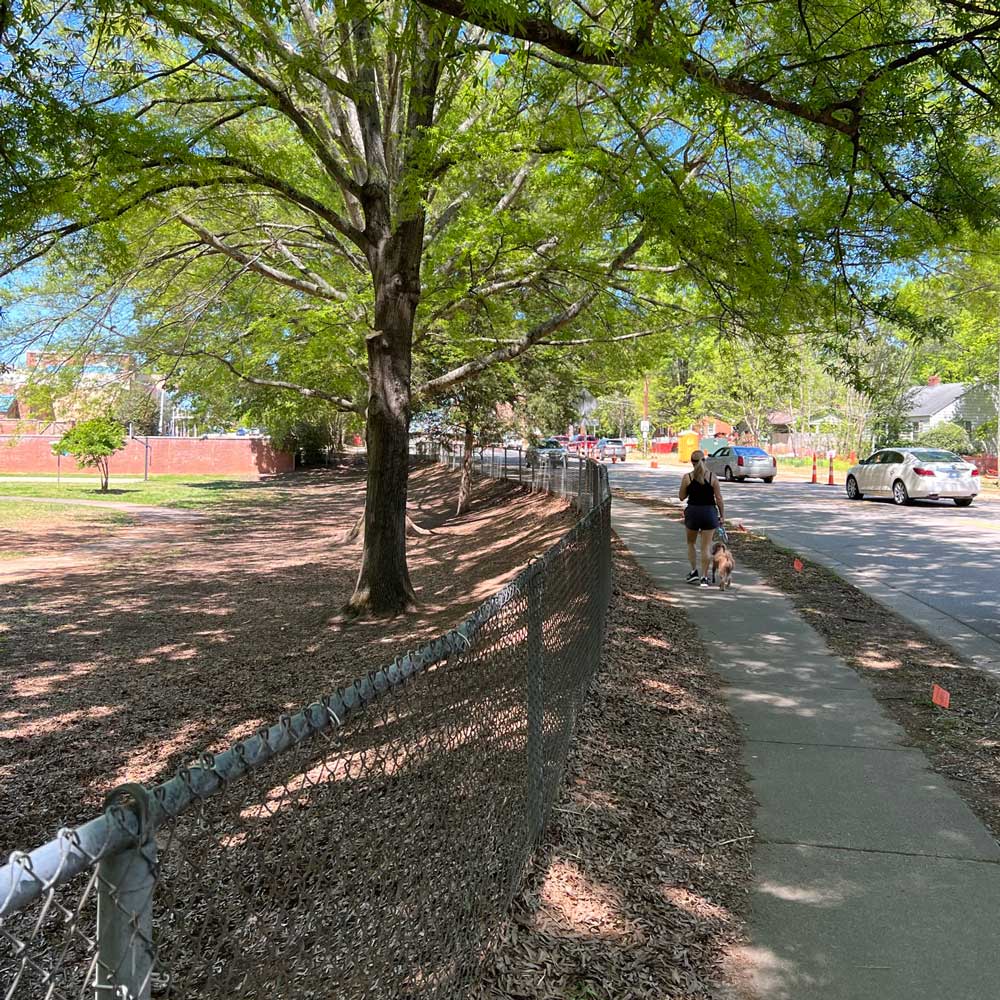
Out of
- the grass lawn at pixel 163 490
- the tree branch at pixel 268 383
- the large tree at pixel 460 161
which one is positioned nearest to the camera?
the large tree at pixel 460 161

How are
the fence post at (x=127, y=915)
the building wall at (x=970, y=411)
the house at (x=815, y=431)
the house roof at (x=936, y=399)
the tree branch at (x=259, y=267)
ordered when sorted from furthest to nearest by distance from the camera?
1. the house roof at (x=936, y=399)
2. the building wall at (x=970, y=411)
3. the house at (x=815, y=431)
4. the tree branch at (x=259, y=267)
5. the fence post at (x=127, y=915)

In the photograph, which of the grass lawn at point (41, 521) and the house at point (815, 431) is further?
the house at point (815, 431)

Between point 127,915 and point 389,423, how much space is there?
9.08m

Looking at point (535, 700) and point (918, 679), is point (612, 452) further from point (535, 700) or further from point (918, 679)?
point (535, 700)

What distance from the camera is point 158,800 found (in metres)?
1.34

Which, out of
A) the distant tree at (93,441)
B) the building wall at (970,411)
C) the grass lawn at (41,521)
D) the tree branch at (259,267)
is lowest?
the grass lawn at (41,521)

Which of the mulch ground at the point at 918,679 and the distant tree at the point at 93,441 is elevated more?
the distant tree at the point at 93,441

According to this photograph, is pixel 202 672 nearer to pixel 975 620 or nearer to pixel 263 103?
pixel 263 103

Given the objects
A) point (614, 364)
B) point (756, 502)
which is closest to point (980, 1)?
point (614, 364)

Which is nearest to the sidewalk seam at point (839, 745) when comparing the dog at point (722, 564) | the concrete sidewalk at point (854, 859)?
the concrete sidewalk at point (854, 859)

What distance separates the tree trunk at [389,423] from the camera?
9930 mm

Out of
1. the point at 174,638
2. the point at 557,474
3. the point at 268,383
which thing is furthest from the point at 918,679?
the point at 557,474

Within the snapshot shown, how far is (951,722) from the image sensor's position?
19.2ft

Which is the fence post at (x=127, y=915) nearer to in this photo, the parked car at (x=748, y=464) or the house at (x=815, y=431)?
the parked car at (x=748, y=464)
